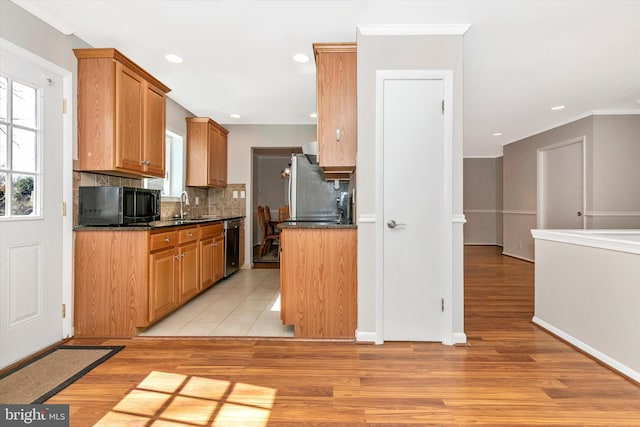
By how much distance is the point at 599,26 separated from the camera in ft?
8.18

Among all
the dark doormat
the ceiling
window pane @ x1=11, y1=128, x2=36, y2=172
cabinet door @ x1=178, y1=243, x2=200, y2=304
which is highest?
the ceiling

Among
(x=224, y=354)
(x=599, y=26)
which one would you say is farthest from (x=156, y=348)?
(x=599, y=26)

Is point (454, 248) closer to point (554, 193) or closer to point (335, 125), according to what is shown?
point (335, 125)

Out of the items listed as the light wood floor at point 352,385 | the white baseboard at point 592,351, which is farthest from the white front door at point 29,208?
the white baseboard at point 592,351

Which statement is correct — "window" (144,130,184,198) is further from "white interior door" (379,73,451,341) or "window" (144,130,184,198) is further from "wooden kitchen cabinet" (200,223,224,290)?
"white interior door" (379,73,451,341)

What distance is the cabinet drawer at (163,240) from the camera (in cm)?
271

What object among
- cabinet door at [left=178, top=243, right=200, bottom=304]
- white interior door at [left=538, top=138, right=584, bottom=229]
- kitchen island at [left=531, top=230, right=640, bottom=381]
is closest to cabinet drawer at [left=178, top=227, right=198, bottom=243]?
cabinet door at [left=178, top=243, right=200, bottom=304]

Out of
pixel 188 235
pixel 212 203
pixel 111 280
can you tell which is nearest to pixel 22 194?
pixel 111 280

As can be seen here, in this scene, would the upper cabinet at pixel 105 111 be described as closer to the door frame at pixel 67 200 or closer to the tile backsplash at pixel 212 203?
the door frame at pixel 67 200

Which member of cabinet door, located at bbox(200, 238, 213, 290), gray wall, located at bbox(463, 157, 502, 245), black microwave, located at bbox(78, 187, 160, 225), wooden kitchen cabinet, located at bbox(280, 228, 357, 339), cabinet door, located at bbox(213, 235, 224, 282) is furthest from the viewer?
gray wall, located at bbox(463, 157, 502, 245)

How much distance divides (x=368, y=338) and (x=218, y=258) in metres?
2.52

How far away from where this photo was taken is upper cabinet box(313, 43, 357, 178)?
2697 mm

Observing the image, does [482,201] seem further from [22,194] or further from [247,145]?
[22,194]

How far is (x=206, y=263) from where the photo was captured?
12.9 feet
